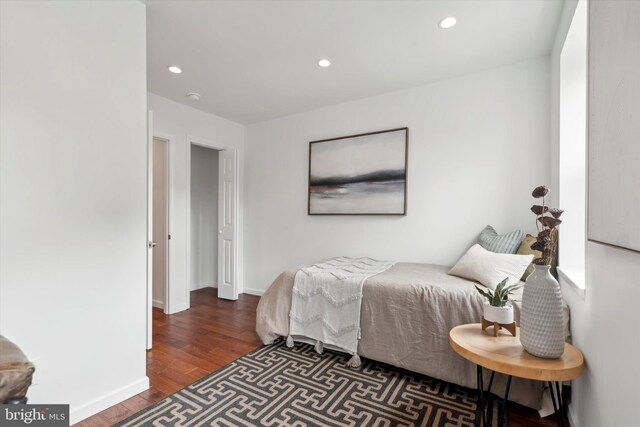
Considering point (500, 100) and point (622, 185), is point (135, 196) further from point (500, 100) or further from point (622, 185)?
point (500, 100)

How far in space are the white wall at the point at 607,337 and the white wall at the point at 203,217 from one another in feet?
15.3

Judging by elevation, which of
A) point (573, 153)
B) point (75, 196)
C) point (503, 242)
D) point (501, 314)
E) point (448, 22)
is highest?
point (448, 22)

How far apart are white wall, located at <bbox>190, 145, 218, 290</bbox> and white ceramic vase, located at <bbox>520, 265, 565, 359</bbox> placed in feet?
14.8

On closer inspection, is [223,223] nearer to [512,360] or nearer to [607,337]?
[512,360]

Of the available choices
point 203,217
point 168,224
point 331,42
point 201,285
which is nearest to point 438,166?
point 331,42

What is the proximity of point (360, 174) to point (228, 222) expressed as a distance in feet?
6.77

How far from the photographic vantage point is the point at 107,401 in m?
1.75

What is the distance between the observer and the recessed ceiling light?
203 centimetres

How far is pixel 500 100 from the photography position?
8.95ft

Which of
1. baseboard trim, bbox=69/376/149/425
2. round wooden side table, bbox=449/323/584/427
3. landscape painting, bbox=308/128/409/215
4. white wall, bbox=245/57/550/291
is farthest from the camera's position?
landscape painting, bbox=308/128/409/215

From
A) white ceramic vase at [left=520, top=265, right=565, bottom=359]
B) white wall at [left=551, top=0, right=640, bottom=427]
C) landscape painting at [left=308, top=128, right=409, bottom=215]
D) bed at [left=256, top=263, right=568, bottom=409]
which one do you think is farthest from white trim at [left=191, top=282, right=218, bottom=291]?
white wall at [left=551, top=0, right=640, bottom=427]

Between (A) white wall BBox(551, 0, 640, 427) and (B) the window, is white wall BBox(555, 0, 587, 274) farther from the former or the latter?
(A) white wall BBox(551, 0, 640, 427)

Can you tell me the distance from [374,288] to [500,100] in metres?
2.16

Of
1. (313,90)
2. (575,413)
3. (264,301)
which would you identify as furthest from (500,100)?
(264,301)
